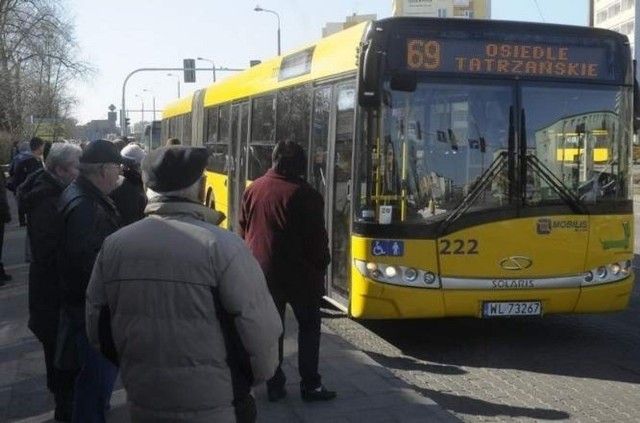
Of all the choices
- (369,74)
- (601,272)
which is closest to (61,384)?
(369,74)

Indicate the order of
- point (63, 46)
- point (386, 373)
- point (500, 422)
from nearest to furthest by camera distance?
1. point (500, 422)
2. point (386, 373)
3. point (63, 46)

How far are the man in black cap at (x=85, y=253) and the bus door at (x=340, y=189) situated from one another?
3646 millimetres

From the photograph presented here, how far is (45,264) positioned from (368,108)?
3437mm

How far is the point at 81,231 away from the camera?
14.8ft

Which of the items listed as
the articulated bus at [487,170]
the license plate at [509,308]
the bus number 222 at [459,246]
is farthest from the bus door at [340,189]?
the license plate at [509,308]

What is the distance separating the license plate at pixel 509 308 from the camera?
7.81m

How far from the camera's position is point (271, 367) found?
309 cm

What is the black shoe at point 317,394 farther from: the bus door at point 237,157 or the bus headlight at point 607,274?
the bus door at point 237,157

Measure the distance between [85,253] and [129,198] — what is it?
166 cm

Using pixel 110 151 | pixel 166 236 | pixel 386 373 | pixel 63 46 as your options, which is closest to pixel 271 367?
pixel 166 236

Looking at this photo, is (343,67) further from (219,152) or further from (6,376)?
(219,152)

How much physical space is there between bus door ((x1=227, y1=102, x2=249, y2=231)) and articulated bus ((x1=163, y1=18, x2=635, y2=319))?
513cm

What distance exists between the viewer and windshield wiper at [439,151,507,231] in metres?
7.71

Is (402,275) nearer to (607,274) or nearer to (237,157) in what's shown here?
(607,274)
